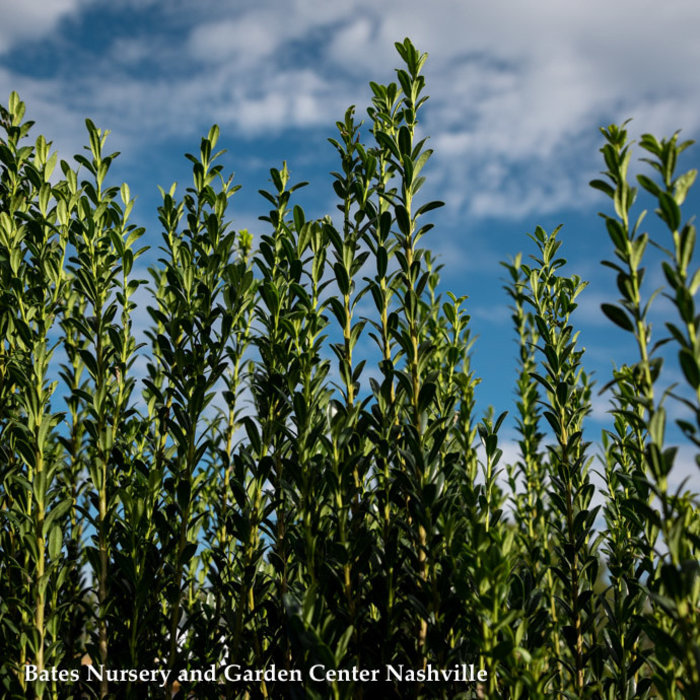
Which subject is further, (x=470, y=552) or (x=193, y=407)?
(x=193, y=407)

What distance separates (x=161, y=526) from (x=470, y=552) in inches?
70.6

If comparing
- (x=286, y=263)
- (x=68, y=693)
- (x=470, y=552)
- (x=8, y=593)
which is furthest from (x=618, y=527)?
(x=8, y=593)

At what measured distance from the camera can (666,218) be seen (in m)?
2.47

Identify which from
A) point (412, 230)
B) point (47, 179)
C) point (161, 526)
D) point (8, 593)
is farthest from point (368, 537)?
point (47, 179)

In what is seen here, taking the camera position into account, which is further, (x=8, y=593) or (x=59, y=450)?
(x=59, y=450)

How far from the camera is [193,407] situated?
12.3ft

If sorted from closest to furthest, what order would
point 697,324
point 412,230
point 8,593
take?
point 697,324 < point 412,230 < point 8,593

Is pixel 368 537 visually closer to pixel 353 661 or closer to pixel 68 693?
pixel 353 661

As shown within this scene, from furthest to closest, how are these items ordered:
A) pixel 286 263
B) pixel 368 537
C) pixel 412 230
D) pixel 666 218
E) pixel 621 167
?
pixel 286 263 → pixel 412 230 → pixel 368 537 → pixel 621 167 → pixel 666 218

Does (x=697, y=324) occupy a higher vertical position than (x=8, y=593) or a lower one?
higher

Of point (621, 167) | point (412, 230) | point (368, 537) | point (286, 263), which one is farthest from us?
point (286, 263)

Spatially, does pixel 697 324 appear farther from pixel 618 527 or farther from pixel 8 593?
pixel 8 593

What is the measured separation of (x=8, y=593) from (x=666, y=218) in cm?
396

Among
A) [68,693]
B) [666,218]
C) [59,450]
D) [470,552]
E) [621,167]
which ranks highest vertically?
[621,167]
